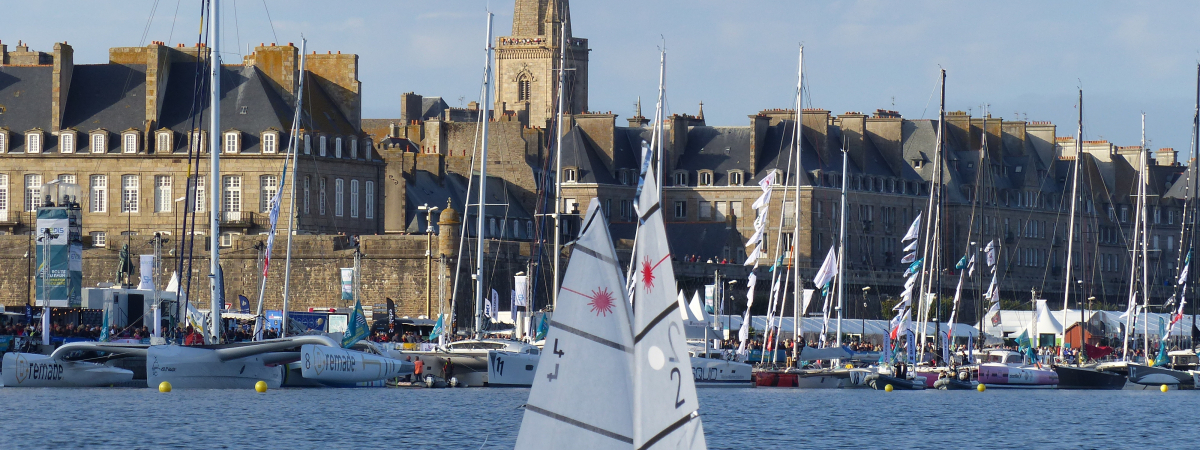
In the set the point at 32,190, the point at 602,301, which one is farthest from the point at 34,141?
the point at 602,301

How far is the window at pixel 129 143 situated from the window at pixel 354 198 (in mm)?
9767

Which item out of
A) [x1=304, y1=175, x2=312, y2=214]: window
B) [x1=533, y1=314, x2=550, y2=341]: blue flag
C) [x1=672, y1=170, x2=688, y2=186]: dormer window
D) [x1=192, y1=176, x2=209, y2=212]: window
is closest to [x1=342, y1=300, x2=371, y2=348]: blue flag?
[x1=533, y1=314, x2=550, y2=341]: blue flag

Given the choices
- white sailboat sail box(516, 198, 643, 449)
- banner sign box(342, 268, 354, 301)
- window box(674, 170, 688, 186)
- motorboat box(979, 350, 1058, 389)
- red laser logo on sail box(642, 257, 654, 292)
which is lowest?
motorboat box(979, 350, 1058, 389)

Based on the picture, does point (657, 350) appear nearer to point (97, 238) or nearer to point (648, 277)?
point (648, 277)

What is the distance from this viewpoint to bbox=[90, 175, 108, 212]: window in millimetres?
87625

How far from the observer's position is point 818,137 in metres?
114

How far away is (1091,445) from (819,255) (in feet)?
248

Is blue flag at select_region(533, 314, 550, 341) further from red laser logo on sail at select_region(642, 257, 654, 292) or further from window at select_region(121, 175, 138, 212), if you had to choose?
red laser logo on sail at select_region(642, 257, 654, 292)

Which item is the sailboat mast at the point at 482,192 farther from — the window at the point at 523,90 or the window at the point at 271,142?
the window at the point at 523,90

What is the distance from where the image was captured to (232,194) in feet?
288

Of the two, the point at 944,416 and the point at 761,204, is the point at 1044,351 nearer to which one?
the point at 761,204

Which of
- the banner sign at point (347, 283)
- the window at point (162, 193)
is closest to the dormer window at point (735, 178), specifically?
the window at point (162, 193)

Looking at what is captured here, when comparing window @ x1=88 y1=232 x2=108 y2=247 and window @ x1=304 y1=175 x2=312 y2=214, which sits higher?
window @ x1=304 y1=175 x2=312 y2=214

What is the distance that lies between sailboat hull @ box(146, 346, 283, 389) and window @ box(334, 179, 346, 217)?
3833 cm
